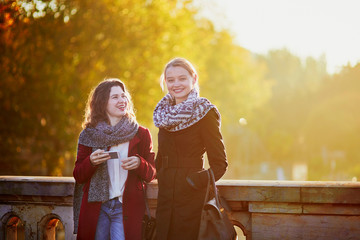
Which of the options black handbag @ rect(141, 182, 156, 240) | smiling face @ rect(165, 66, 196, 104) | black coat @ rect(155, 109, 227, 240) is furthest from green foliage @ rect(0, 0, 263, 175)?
black coat @ rect(155, 109, 227, 240)

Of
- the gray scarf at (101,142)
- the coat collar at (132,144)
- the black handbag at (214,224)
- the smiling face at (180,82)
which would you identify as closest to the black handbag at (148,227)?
the gray scarf at (101,142)

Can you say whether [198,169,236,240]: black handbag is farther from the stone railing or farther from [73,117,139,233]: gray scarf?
[73,117,139,233]: gray scarf

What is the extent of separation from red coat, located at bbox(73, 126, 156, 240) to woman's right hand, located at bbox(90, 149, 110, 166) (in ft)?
0.23

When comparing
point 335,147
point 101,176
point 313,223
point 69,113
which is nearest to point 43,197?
point 101,176

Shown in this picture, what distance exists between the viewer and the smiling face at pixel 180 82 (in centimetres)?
395

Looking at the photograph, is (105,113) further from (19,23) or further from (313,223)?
(19,23)

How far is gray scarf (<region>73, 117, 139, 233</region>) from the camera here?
4.16 metres

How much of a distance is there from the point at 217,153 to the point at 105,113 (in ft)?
3.91

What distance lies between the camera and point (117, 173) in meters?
4.22

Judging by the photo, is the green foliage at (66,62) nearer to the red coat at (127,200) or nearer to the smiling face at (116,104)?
the smiling face at (116,104)

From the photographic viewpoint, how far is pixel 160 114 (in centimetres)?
395

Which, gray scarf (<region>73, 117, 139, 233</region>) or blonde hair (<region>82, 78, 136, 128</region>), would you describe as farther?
blonde hair (<region>82, 78, 136, 128</region>)

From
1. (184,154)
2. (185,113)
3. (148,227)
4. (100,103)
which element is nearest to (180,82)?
(185,113)

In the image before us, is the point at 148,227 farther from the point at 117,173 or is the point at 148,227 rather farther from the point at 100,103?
the point at 100,103
